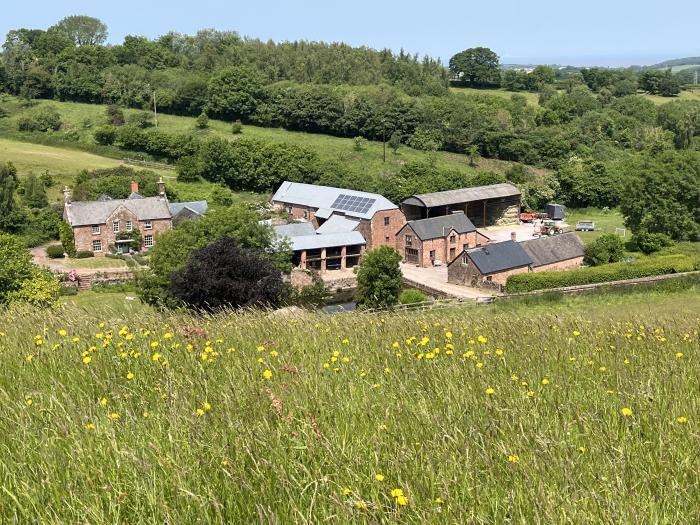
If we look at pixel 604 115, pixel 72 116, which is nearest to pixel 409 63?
pixel 604 115

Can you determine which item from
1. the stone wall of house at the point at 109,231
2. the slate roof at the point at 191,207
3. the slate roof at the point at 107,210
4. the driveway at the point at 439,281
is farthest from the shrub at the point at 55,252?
the driveway at the point at 439,281

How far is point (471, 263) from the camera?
44.1 m

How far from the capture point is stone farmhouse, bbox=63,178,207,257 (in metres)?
50.6

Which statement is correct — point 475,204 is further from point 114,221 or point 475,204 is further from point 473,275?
point 114,221

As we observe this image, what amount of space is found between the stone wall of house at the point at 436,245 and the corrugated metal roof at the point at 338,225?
343 centimetres

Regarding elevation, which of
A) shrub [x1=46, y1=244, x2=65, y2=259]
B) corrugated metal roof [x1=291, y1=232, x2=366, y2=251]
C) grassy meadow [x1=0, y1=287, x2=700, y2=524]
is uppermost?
grassy meadow [x1=0, y1=287, x2=700, y2=524]

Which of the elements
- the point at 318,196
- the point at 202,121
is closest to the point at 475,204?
the point at 318,196

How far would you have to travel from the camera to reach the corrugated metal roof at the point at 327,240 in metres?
48.0

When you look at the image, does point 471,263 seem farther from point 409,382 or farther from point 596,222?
point 409,382

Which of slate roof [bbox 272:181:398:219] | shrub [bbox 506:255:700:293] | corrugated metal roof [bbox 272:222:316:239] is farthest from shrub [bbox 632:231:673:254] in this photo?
corrugated metal roof [bbox 272:222:316:239]

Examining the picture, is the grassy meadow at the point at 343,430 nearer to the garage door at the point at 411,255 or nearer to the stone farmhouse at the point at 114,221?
the garage door at the point at 411,255

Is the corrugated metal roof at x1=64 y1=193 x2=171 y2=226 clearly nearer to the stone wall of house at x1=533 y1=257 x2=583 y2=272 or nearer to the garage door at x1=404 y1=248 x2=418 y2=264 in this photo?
the garage door at x1=404 y1=248 x2=418 y2=264

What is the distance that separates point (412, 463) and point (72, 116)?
9050 cm

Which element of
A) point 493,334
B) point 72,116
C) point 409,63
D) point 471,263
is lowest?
point 471,263
